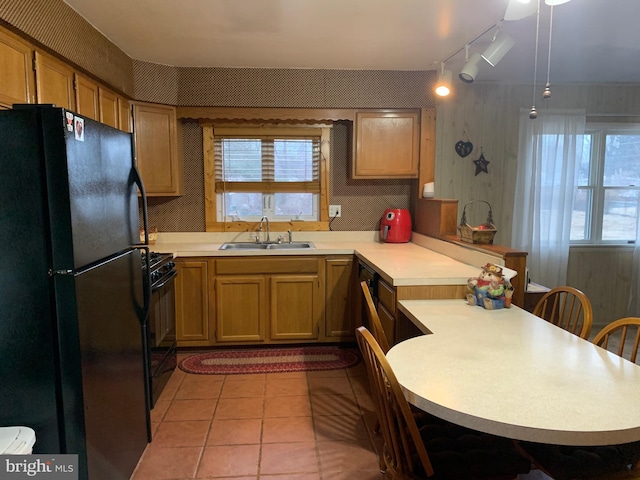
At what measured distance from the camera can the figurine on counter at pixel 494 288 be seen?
2.07 meters

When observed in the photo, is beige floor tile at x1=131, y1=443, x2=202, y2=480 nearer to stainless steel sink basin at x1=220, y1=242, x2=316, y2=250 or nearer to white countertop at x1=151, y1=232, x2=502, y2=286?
white countertop at x1=151, y1=232, x2=502, y2=286

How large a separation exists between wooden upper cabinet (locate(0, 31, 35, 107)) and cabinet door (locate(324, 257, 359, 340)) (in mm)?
2234

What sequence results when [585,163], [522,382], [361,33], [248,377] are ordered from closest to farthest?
[522,382]
[361,33]
[248,377]
[585,163]

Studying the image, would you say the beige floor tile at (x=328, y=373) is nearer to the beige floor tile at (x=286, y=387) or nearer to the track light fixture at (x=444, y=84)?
the beige floor tile at (x=286, y=387)

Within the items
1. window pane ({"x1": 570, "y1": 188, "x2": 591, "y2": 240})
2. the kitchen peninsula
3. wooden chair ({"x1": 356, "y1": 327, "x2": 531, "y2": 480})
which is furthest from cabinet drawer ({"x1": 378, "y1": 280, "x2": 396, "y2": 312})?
window pane ({"x1": 570, "y1": 188, "x2": 591, "y2": 240})

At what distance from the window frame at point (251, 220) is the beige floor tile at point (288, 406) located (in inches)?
64.3

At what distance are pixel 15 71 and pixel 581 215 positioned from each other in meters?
4.59

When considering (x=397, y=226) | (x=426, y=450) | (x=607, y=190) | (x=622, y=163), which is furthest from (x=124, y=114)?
(x=622, y=163)

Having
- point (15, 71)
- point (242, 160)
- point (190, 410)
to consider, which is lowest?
point (190, 410)

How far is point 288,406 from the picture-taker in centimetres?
260

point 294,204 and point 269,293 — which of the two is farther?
point 294,204

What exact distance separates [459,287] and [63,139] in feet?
6.36

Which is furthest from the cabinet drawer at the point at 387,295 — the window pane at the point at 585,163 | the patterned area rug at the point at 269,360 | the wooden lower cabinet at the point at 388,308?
the window pane at the point at 585,163

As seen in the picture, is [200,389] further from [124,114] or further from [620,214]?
[620,214]
